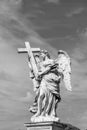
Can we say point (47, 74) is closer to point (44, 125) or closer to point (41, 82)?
point (41, 82)

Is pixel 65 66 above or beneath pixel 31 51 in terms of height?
beneath

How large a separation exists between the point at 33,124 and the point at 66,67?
8.87ft

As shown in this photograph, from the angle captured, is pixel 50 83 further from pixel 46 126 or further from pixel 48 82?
pixel 46 126

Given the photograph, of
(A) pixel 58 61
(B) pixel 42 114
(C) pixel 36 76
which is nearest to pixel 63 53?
(A) pixel 58 61

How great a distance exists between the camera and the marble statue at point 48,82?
15945mm

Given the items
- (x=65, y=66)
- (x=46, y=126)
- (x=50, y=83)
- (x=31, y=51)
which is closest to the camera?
(x=46, y=126)

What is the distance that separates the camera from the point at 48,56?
16.5 metres

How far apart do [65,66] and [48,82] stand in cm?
98

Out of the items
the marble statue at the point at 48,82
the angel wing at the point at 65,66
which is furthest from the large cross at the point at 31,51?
the angel wing at the point at 65,66

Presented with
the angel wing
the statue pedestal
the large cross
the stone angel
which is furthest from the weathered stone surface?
the large cross

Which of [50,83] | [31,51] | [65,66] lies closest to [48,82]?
[50,83]

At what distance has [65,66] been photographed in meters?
16.3

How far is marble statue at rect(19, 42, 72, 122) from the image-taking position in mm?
15945

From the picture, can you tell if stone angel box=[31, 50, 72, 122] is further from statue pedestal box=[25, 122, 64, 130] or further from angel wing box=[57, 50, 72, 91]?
statue pedestal box=[25, 122, 64, 130]
